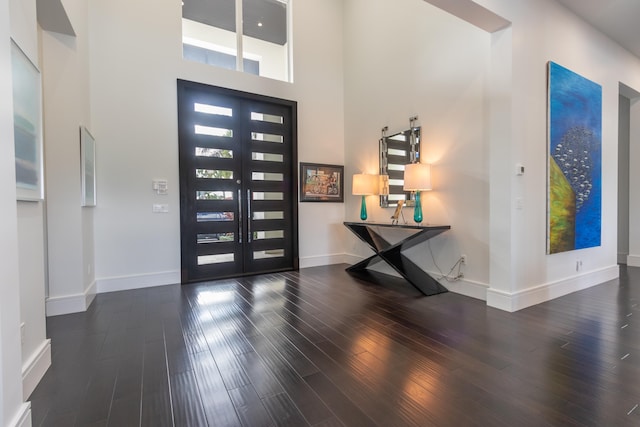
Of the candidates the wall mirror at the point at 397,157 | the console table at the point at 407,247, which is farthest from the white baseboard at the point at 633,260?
the wall mirror at the point at 397,157

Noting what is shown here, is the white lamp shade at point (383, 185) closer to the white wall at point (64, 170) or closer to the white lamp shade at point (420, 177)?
the white lamp shade at point (420, 177)

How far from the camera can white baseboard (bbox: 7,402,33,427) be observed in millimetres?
1205

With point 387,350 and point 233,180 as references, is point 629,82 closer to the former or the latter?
point 387,350

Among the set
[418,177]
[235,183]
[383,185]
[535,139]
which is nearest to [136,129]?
[235,183]

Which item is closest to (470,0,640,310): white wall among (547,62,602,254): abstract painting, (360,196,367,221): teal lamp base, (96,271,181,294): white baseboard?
(547,62,602,254): abstract painting

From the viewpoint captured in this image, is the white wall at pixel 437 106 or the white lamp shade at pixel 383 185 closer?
the white wall at pixel 437 106

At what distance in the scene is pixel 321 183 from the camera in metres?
5.30

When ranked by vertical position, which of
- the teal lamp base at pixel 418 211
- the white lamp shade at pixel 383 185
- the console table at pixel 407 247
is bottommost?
the console table at pixel 407 247

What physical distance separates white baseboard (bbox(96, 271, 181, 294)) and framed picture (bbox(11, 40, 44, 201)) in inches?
89.2

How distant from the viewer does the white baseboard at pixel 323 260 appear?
203 inches

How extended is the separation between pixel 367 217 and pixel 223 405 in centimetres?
379

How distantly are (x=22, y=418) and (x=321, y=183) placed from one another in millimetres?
4472

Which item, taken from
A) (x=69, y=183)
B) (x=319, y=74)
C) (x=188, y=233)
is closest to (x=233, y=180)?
(x=188, y=233)

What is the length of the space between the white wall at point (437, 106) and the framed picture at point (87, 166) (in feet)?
12.4
